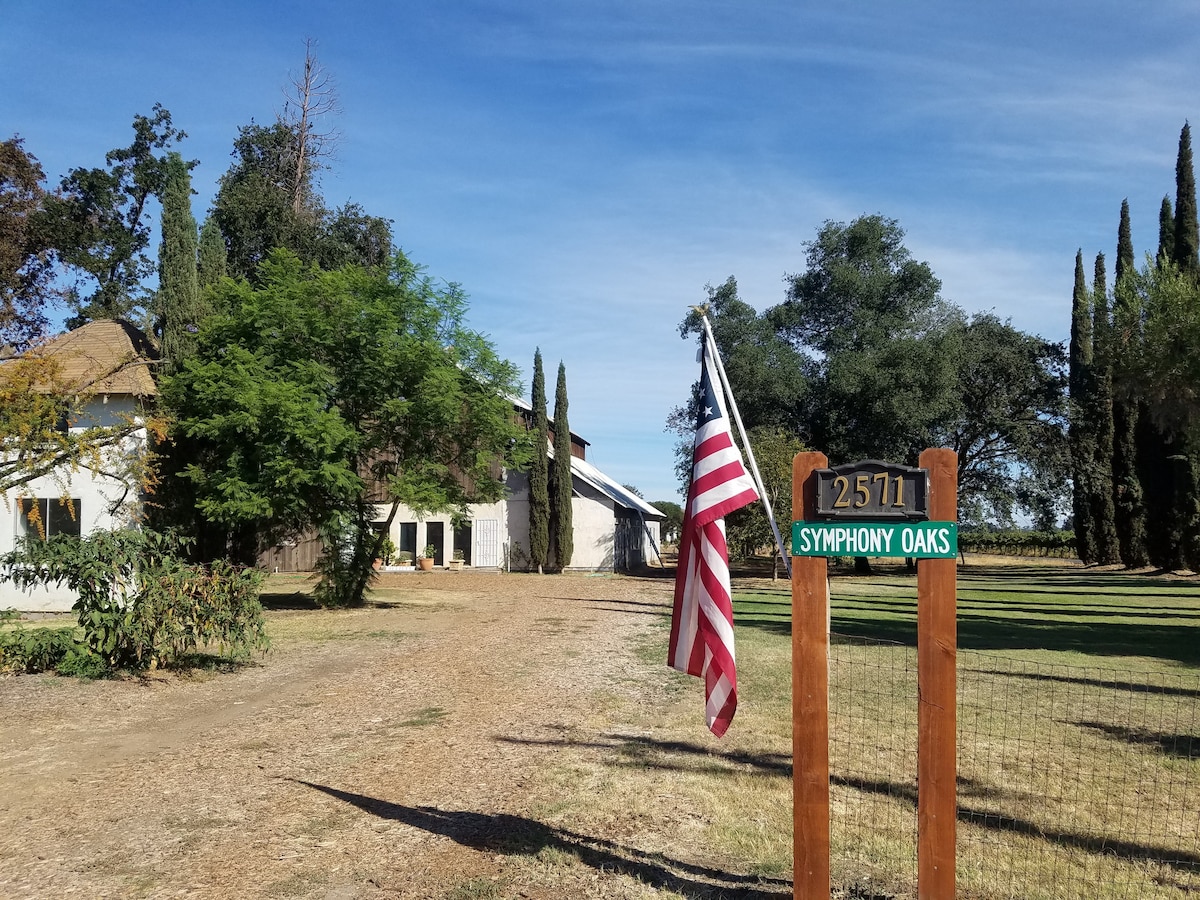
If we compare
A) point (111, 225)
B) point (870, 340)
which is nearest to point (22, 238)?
point (111, 225)

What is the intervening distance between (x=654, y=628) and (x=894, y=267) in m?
27.2

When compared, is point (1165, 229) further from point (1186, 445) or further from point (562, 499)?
point (562, 499)

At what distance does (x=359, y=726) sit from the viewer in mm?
9188

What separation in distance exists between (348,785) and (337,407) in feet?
46.3

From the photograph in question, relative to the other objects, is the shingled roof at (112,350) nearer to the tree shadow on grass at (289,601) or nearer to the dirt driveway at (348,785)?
the tree shadow on grass at (289,601)

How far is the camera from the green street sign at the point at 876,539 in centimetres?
446

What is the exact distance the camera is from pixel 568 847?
5688 mm

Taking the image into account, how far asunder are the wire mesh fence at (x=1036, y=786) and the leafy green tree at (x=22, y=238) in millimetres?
25309

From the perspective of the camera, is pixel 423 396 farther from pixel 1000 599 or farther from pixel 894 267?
pixel 894 267

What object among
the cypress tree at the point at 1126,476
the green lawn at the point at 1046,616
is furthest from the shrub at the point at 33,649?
the cypress tree at the point at 1126,476

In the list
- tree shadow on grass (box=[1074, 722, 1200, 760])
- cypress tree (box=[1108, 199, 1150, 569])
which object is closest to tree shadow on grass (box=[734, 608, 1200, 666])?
tree shadow on grass (box=[1074, 722, 1200, 760])

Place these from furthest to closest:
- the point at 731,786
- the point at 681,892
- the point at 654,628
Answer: the point at 654,628
the point at 731,786
the point at 681,892

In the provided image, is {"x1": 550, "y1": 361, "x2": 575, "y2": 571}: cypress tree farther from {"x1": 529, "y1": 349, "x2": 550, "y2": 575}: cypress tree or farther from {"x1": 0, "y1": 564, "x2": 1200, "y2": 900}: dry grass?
{"x1": 0, "y1": 564, "x2": 1200, "y2": 900}: dry grass

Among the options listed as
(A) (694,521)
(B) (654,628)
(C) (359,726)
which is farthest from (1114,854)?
(B) (654,628)
